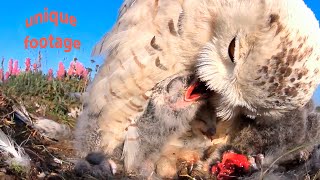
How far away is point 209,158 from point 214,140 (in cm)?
18

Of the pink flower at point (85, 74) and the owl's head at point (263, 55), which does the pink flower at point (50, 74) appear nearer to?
the pink flower at point (85, 74)

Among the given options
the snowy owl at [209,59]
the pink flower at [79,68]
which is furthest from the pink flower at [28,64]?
the snowy owl at [209,59]

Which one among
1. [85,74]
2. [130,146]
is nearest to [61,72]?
[85,74]

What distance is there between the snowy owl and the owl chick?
4cm

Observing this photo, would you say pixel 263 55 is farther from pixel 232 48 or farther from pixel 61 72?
pixel 61 72

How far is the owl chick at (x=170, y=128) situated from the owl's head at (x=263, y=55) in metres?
0.28

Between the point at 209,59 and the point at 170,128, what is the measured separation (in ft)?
1.89

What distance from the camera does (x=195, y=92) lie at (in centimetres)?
327

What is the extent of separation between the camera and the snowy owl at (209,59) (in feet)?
9.29

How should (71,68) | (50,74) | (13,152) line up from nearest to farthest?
1. (13,152)
2. (50,74)
3. (71,68)

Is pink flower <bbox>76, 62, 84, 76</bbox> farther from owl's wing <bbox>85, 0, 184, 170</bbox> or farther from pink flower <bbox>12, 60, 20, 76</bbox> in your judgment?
owl's wing <bbox>85, 0, 184, 170</bbox>

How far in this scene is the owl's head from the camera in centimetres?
281

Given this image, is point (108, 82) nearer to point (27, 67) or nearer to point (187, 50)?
point (187, 50)

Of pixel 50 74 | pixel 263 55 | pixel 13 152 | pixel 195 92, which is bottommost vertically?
pixel 13 152
